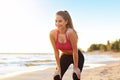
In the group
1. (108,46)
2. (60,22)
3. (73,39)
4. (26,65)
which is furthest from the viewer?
(108,46)

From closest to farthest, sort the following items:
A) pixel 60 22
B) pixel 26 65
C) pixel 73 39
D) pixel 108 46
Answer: pixel 73 39 → pixel 60 22 → pixel 26 65 → pixel 108 46

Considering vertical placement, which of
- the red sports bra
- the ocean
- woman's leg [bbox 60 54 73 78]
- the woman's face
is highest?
the woman's face

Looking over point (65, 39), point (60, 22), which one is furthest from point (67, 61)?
point (60, 22)

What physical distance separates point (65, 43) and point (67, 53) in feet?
1.12

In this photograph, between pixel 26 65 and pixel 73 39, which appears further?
pixel 26 65

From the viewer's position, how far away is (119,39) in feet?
194

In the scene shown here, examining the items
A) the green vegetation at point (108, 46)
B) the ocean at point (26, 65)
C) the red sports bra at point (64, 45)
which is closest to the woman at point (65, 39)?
the red sports bra at point (64, 45)

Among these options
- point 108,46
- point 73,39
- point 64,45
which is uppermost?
point 73,39

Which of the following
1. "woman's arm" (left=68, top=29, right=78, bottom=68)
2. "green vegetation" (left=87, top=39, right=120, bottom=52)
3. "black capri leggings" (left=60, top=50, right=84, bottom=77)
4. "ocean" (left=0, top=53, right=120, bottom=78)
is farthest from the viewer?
"green vegetation" (left=87, top=39, right=120, bottom=52)

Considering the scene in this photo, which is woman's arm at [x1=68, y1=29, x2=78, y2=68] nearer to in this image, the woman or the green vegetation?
the woman

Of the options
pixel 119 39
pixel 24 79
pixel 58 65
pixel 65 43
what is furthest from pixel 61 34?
pixel 119 39

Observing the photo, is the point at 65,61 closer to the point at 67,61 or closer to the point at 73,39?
the point at 67,61

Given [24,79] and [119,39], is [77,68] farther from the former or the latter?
[119,39]

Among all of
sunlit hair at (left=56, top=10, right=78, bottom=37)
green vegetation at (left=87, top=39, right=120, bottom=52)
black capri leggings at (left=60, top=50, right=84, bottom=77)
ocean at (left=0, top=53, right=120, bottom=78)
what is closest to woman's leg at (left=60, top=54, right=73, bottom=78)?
black capri leggings at (left=60, top=50, right=84, bottom=77)
